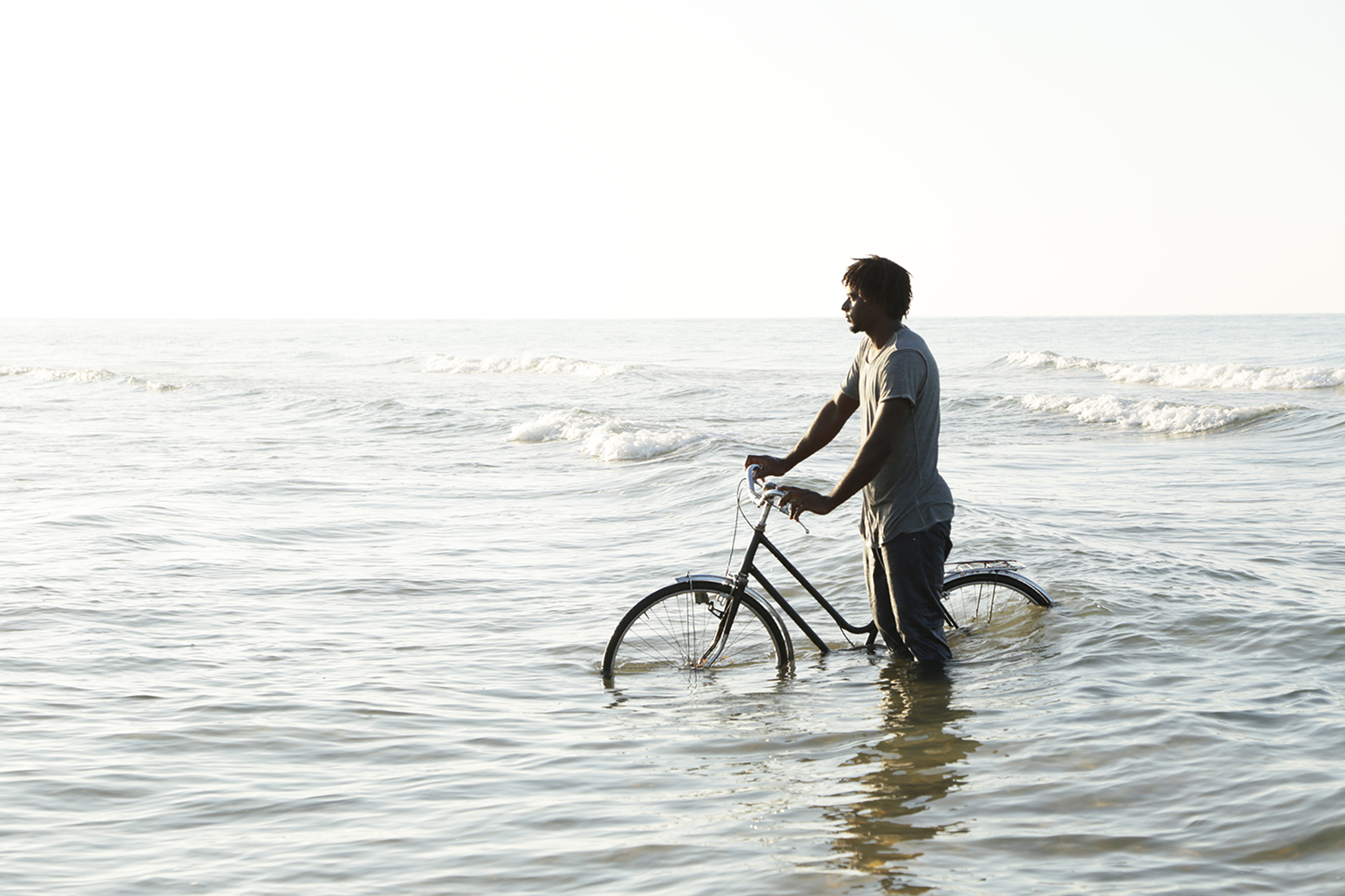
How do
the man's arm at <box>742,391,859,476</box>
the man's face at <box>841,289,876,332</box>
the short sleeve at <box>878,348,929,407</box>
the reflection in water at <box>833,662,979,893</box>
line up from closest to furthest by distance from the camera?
the reflection in water at <box>833,662,979,893</box>, the short sleeve at <box>878,348,929,407</box>, the man's face at <box>841,289,876,332</box>, the man's arm at <box>742,391,859,476</box>

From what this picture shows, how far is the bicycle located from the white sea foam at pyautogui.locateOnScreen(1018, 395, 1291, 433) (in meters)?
16.7

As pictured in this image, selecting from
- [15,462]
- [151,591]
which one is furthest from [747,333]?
[151,591]

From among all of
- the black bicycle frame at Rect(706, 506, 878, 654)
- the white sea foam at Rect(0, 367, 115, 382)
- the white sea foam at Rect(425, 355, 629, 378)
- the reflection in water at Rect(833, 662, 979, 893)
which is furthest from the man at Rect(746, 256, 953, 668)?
the white sea foam at Rect(425, 355, 629, 378)

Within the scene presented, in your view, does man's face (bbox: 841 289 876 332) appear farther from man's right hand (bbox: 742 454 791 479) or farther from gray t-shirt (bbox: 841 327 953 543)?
man's right hand (bbox: 742 454 791 479)

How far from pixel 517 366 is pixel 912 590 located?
1743 inches

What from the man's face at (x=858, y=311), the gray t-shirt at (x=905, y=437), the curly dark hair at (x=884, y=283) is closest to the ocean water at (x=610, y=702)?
the gray t-shirt at (x=905, y=437)

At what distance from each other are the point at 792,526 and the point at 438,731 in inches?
231

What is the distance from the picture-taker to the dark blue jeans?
17.2 feet

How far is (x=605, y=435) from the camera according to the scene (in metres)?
18.7

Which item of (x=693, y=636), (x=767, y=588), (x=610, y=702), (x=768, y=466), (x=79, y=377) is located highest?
(x=79, y=377)

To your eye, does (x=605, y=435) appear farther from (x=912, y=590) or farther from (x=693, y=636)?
(x=912, y=590)

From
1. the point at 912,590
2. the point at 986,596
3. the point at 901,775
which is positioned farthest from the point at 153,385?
the point at 901,775

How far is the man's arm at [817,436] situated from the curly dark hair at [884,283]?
2.02 ft

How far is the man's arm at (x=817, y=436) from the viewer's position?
5512 millimetres
